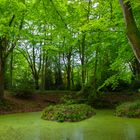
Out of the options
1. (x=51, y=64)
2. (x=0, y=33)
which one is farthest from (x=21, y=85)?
(x=51, y=64)

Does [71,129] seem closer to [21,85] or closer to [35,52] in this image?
[21,85]

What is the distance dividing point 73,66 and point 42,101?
38.5 ft

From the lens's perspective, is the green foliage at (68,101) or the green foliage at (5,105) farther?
the green foliage at (68,101)

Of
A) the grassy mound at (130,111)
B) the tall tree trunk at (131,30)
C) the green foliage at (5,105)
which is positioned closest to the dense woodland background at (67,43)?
the tall tree trunk at (131,30)

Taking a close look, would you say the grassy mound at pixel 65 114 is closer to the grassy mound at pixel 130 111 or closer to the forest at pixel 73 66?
the forest at pixel 73 66

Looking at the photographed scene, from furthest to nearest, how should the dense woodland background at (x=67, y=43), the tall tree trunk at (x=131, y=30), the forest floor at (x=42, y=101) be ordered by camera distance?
1. the forest floor at (x=42, y=101)
2. the dense woodland background at (x=67, y=43)
3. the tall tree trunk at (x=131, y=30)

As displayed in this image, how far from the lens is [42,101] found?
22234mm

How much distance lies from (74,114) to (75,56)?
62.8 feet

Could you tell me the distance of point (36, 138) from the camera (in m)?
9.15

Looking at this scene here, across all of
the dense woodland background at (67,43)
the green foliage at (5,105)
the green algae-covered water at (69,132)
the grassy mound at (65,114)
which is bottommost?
the green algae-covered water at (69,132)

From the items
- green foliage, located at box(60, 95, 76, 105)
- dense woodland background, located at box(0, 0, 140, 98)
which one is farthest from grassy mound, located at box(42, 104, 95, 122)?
green foliage, located at box(60, 95, 76, 105)

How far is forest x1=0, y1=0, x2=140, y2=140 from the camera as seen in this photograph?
953cm

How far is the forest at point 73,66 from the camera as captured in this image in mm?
9531

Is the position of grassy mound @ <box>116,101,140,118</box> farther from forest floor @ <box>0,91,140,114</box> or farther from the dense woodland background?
forest floor @ <box>0,91,140,114</box>
